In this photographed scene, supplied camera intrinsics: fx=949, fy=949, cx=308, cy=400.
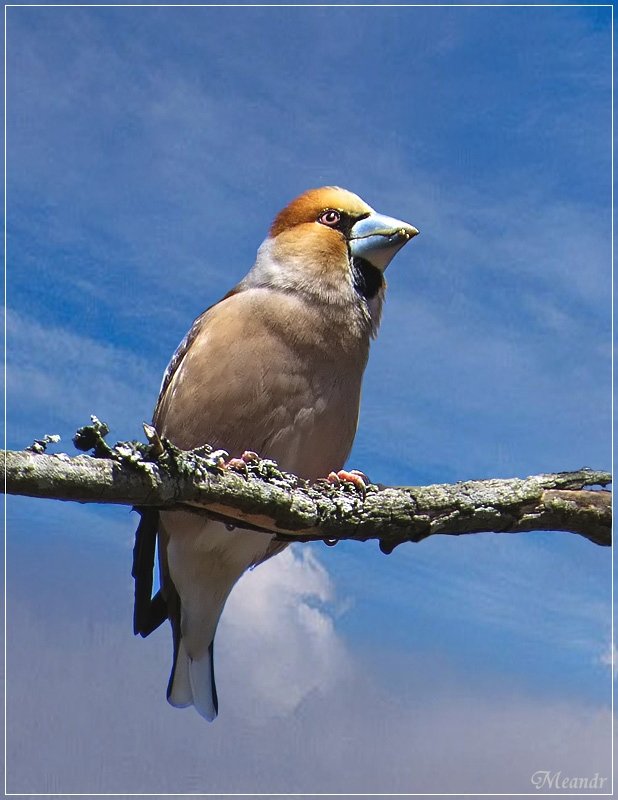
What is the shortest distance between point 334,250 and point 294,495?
5.57 ft

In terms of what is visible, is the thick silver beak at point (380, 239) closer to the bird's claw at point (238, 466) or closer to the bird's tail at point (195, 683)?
the bird's claw at point (238, 466)

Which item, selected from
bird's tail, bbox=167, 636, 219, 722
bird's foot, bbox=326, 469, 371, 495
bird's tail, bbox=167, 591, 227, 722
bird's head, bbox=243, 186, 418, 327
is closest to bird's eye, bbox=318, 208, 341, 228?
bird's head, bbox=243, 186, 418, 327

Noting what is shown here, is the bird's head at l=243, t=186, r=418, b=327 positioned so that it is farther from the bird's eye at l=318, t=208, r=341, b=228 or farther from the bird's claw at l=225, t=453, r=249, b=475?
the bird's claw at l=225, t=453, r=249, b=475

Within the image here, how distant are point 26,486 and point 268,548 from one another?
2354 millimetres

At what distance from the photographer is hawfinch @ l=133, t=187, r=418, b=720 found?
4699mm

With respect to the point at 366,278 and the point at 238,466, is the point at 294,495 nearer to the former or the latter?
the point at 238,466

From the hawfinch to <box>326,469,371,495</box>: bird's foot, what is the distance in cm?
53

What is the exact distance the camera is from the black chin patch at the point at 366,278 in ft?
16.6

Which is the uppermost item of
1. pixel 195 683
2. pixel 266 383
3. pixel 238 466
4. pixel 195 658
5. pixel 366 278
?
pixel 366 278

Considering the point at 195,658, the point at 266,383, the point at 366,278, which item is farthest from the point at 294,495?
the point at 195,658

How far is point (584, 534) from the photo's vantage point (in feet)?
14.1

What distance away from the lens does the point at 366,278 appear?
5.10 metres

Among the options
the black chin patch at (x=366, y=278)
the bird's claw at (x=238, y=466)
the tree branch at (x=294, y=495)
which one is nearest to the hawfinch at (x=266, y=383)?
the black chin patch at (x=366, y=278)

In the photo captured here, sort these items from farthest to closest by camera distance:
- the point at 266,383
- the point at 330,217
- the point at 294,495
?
the point at 330,217, the point at 266,383, the point at 294,495
